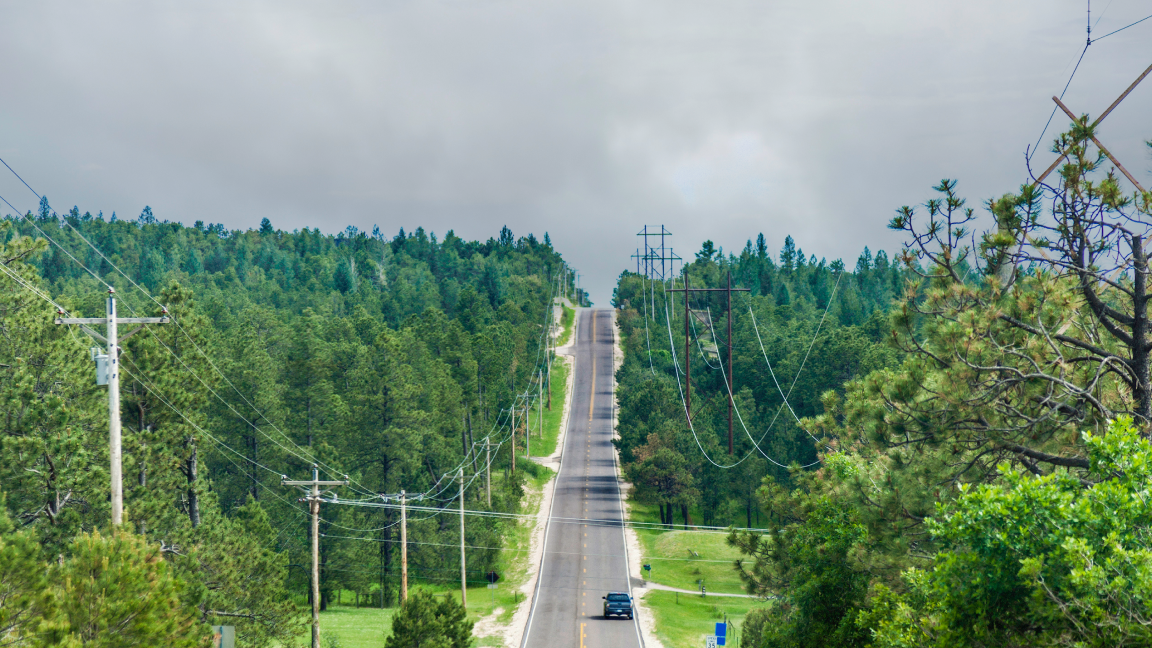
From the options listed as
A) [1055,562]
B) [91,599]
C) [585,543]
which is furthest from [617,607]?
[1055,562]

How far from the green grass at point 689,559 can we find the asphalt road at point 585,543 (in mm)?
1820

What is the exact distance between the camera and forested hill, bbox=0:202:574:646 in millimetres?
23203

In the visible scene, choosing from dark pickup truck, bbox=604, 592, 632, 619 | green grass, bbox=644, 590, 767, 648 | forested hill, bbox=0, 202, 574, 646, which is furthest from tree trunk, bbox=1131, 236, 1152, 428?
dark pickup truck, bbox=604, 592, 632, 619

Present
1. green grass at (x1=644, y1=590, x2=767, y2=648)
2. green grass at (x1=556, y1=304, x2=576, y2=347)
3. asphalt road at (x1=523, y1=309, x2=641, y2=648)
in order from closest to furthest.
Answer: green grass at (x1=644, y1=590, x2=767, y2=648)
asphalt road at (x1=523, y1=309, x2=641, y2=648)
green grass at (x1=556, y1=304, x2=576, y2=347)

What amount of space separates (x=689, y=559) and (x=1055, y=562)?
153ft

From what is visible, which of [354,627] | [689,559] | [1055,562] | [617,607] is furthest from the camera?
[689,559]

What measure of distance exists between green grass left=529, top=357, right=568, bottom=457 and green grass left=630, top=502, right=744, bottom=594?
21275mm

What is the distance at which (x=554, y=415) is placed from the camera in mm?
89875

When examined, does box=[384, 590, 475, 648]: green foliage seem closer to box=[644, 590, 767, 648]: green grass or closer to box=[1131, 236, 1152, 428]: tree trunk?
box=[644, 590, 767, 648]: green grass

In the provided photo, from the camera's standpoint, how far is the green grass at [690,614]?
37.8 meters

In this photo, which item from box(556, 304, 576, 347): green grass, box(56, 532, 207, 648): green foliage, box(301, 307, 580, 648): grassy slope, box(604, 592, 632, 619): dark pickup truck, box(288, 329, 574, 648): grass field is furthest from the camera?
box(556, 304, 576, 347): green grass

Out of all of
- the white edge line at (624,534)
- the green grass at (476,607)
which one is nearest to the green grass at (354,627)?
the green grass at (476,607)

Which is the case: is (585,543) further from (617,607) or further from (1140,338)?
(1140,338)

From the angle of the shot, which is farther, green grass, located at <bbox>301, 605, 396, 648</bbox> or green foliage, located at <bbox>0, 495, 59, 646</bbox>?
green grass, located at <bbox>301, 605, 396, 648</bbox>
